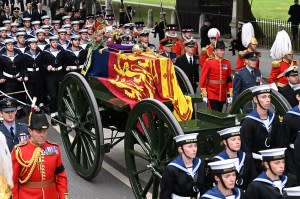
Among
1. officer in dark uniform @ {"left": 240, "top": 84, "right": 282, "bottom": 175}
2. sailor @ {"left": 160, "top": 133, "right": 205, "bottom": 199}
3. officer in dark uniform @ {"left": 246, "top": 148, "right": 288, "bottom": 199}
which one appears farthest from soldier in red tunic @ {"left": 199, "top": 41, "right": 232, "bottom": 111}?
officer in dark uniform @ {"left": 246, "top": 148, "right": 288, "bottom": 199}

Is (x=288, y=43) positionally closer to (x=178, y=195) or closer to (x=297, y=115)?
(x=297, y=115)

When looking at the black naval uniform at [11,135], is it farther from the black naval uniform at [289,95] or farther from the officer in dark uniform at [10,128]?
the black naval uniform at [289,95]

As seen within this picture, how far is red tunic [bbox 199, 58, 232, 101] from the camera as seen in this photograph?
33.6ft

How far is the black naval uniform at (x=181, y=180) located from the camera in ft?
18.6

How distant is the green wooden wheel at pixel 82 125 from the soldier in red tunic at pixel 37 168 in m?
2.14

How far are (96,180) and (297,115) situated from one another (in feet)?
10.6

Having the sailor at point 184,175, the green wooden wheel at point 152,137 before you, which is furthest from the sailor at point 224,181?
the green wooden wheel at point 152,137

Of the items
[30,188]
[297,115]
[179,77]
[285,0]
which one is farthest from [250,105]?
[285,0]

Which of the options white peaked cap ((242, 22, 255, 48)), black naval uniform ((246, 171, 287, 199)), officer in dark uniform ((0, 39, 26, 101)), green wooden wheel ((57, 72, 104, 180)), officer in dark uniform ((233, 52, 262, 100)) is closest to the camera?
black naval uniform ((246, 171, 287, 199))

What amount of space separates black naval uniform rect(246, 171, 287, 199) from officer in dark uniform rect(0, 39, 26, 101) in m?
7.34

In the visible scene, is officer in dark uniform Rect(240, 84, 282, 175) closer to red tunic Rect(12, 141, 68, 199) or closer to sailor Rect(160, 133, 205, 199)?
sailor Rect(160, 133, 205, 199)

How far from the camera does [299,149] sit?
6305mm

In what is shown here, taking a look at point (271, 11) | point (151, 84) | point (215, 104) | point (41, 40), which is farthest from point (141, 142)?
point (271, 11)

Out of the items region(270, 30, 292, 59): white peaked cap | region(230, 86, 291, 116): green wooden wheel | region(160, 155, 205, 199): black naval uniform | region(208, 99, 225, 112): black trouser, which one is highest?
region(270, 30, 292, 59): white peaked cap
